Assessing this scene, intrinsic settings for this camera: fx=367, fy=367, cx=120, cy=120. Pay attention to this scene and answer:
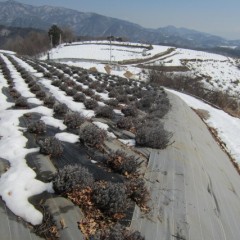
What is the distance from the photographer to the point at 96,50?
10356 cm

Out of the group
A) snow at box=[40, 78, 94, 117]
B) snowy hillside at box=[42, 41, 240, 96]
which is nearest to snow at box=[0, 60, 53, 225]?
snow at box=[40, 78, 94, 117]

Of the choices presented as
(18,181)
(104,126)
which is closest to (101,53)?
(104,126)

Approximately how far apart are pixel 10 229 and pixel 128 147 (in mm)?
5699

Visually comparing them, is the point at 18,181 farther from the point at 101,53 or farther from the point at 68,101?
the point at 101,53

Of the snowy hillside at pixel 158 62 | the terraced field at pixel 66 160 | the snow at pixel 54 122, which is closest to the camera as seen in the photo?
the terraced field at pixel 66 160

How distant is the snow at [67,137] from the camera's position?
11235 millimetres

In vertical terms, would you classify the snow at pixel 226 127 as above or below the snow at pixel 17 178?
below

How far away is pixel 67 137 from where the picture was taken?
11.5 metres

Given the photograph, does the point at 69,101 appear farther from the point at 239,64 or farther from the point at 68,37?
Answer: the point at 68,37

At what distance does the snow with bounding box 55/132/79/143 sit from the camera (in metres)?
11.2

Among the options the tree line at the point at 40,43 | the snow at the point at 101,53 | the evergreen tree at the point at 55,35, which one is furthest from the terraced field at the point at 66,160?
the evergreen tree at the point at 55,35

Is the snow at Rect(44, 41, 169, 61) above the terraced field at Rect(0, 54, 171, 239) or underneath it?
underneath

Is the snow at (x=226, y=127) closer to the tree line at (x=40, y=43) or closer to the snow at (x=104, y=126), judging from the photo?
the snow at (x=104, y=126)

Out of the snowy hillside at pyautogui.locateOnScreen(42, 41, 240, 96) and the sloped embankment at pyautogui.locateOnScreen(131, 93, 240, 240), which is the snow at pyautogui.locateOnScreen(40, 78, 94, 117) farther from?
the snowy hillside at pyautogui.locateOnScreen(42, 41, 240, 96)
